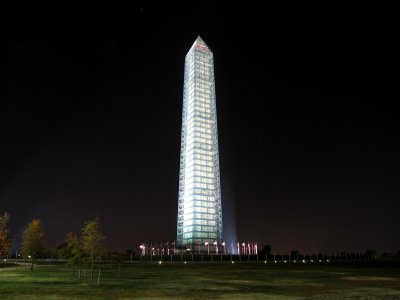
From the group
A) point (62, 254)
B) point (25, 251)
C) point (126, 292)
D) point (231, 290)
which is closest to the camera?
point (126, 292)

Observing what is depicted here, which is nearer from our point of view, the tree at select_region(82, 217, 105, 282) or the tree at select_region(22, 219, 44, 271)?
the tree at select_region(82, 217, 105, 282)

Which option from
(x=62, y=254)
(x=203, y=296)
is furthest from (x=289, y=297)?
(x=62, y=254)

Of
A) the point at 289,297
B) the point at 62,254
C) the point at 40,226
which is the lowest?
the point at 289,297

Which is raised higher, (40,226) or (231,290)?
(40,226)

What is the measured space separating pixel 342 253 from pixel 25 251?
Answer: 146 meters

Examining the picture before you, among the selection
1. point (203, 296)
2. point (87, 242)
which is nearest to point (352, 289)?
point (203, 296)

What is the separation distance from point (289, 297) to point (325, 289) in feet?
23.8

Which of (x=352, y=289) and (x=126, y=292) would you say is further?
(x=352, y=289)

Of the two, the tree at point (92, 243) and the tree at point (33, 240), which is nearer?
the tree at point (92, 243)

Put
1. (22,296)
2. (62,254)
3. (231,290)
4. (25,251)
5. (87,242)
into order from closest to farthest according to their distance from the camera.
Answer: (22,296) → (231,290) → (87,242) → (62,254) → (25,251)

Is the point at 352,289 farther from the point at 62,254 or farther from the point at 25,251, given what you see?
the point at 25,251

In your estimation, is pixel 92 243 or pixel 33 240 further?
pixel 33 240

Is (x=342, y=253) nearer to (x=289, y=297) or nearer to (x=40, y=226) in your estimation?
(x=40, y=226)

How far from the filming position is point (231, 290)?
119ft
